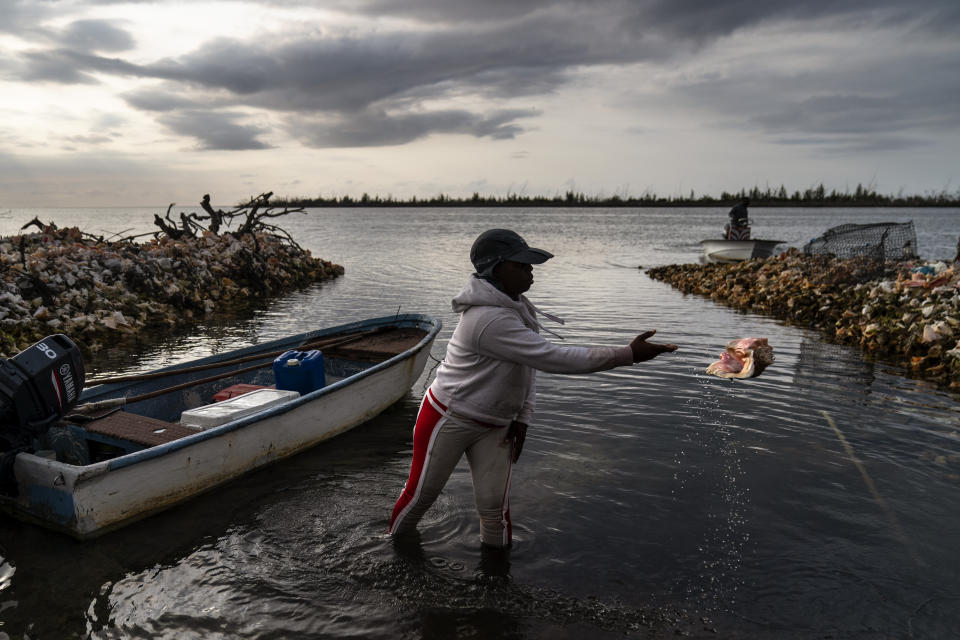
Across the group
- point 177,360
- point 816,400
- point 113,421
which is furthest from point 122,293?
point 816,400

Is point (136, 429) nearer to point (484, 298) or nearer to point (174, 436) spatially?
point (174, 436)

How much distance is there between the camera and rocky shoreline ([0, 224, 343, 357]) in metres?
12.0

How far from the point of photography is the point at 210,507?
5664 millimetres

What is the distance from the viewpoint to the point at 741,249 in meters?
23.2

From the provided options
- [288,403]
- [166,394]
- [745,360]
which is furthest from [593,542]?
[166,394]

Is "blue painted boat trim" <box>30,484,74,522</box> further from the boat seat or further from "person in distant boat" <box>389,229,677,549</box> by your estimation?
"person in distant boat" <box>389,229,677,549</box>

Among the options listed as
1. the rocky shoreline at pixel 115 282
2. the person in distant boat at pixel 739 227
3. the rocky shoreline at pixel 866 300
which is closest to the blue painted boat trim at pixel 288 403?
the rocky shoreline at pixel 115 282

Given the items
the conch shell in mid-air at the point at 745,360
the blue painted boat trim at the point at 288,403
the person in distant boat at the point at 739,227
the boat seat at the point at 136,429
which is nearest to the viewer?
the blue painted boat trim at the point at 288,403

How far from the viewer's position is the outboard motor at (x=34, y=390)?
4.82m

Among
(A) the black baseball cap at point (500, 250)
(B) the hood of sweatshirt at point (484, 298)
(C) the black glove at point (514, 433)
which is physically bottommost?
(C) the black glove at point (514, 433)

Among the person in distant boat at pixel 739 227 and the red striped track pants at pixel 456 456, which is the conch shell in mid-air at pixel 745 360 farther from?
the person in distant boat at pixel 739 227

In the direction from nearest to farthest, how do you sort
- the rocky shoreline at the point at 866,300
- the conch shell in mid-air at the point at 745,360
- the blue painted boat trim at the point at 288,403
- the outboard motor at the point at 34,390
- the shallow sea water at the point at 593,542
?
the shallow sea water at the point at 593,542, the outboard motor at the point at 34,390, the blue painted boat trim at the point at 288,403, the conch shell in mid-air at the point at 745,360, the rocky shoreline at the point at 866,300

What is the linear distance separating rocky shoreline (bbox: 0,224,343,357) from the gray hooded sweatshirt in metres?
9.42

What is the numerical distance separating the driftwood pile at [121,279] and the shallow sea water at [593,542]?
725 cm
